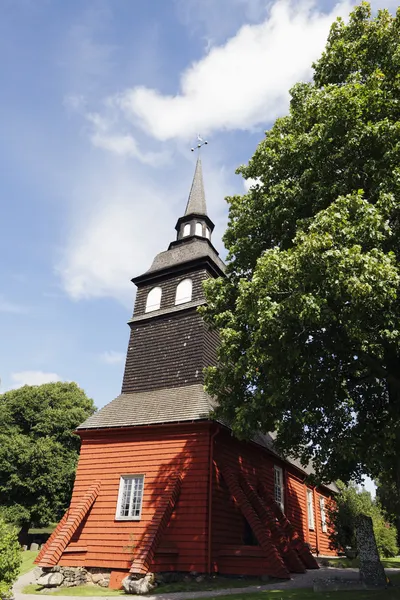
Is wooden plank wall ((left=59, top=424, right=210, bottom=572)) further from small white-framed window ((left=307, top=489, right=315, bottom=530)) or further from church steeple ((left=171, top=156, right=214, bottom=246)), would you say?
small white-framed window ((left=307, top=489, right=315, bottom=530))

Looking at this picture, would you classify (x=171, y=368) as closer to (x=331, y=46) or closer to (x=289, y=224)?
(x=289, y=224)

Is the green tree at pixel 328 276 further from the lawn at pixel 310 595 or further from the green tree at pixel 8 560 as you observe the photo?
the green tree at pixel 8 560

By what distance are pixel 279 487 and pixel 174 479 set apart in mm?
8233

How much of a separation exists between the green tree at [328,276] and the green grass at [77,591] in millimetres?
6429

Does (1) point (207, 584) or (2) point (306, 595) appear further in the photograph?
(1) point (207, 584)

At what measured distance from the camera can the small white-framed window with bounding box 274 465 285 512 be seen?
20.9m

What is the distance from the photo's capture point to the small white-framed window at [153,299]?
888 inches

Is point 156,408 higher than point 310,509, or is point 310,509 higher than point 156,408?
point 156,408

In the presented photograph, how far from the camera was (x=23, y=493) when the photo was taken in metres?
29.4

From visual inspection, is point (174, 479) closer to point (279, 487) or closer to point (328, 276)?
point (279, 487)

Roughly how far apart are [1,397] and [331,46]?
109 feet

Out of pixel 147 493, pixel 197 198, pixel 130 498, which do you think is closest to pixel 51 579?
pixel 130 498

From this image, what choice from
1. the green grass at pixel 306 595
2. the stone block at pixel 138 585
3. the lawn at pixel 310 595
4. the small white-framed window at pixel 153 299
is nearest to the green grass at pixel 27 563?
the green grass at pixel 306 595

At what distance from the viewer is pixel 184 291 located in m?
21.8
